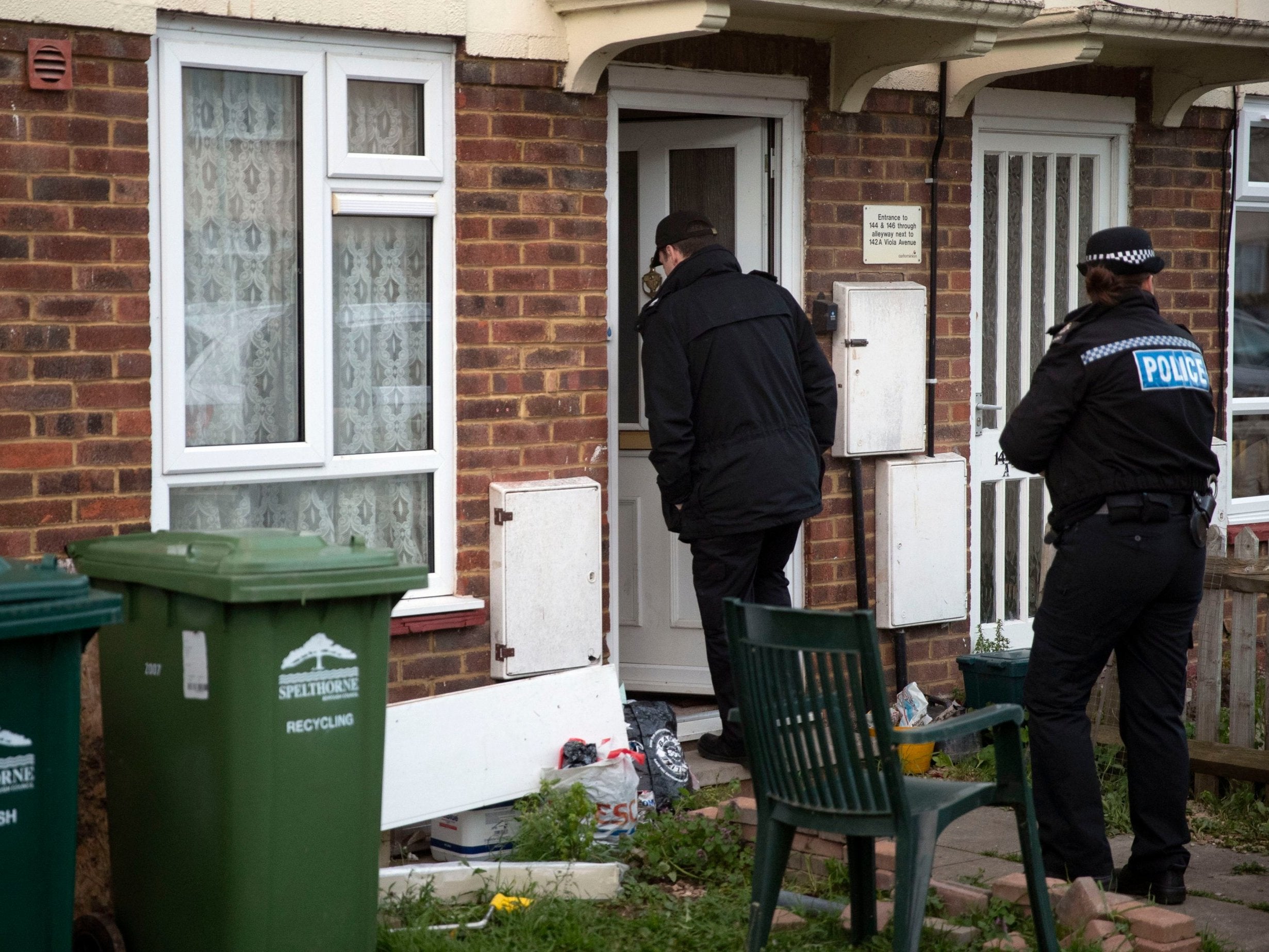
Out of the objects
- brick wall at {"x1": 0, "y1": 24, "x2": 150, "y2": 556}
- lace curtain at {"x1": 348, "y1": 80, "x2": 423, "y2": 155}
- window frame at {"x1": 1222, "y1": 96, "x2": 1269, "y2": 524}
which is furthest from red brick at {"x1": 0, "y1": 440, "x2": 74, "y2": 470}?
window frame at {"x1": 1222, "y1": 96, "x2": 1269, "y2": 524}

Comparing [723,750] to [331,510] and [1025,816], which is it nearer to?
[331,510]

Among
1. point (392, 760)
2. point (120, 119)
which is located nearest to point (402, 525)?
point (392, 760)

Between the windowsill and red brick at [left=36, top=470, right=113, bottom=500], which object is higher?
red brick at [left=36, top=470, right=113, bottom=500]

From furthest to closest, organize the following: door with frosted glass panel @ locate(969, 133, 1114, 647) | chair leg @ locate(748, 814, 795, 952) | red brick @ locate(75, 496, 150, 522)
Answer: door with frosted glass panel @ locate(969, 133, 1114, 647), red brick @ locate(75, 496, 150, 522), chair leg @ locate(748, 814, 795, 952)

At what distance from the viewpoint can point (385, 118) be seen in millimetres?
5973

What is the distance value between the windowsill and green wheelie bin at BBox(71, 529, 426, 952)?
5.16 feet

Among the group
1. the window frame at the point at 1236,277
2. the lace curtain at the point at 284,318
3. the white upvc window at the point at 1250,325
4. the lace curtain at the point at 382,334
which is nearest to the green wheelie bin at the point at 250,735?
the lace curtain at the point at 284,318

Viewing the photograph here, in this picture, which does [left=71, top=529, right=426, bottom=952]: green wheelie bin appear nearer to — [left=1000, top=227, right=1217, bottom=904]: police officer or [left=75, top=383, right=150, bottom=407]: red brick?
[left=75, top=383, right=150, bottom=407]: red brick

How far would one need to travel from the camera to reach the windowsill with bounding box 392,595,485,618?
5953mm

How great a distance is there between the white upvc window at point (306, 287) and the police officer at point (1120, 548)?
2226mm

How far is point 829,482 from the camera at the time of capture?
714 centimetres

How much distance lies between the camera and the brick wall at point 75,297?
514 cm

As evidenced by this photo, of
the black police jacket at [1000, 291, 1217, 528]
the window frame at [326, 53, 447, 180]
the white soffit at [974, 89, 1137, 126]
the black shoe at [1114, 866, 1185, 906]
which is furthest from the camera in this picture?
the white soffit at [974, 89, 1137, 126]

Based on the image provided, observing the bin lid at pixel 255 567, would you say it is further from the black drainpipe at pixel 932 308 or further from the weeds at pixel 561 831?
the black drainpipe at pixel 932 308
